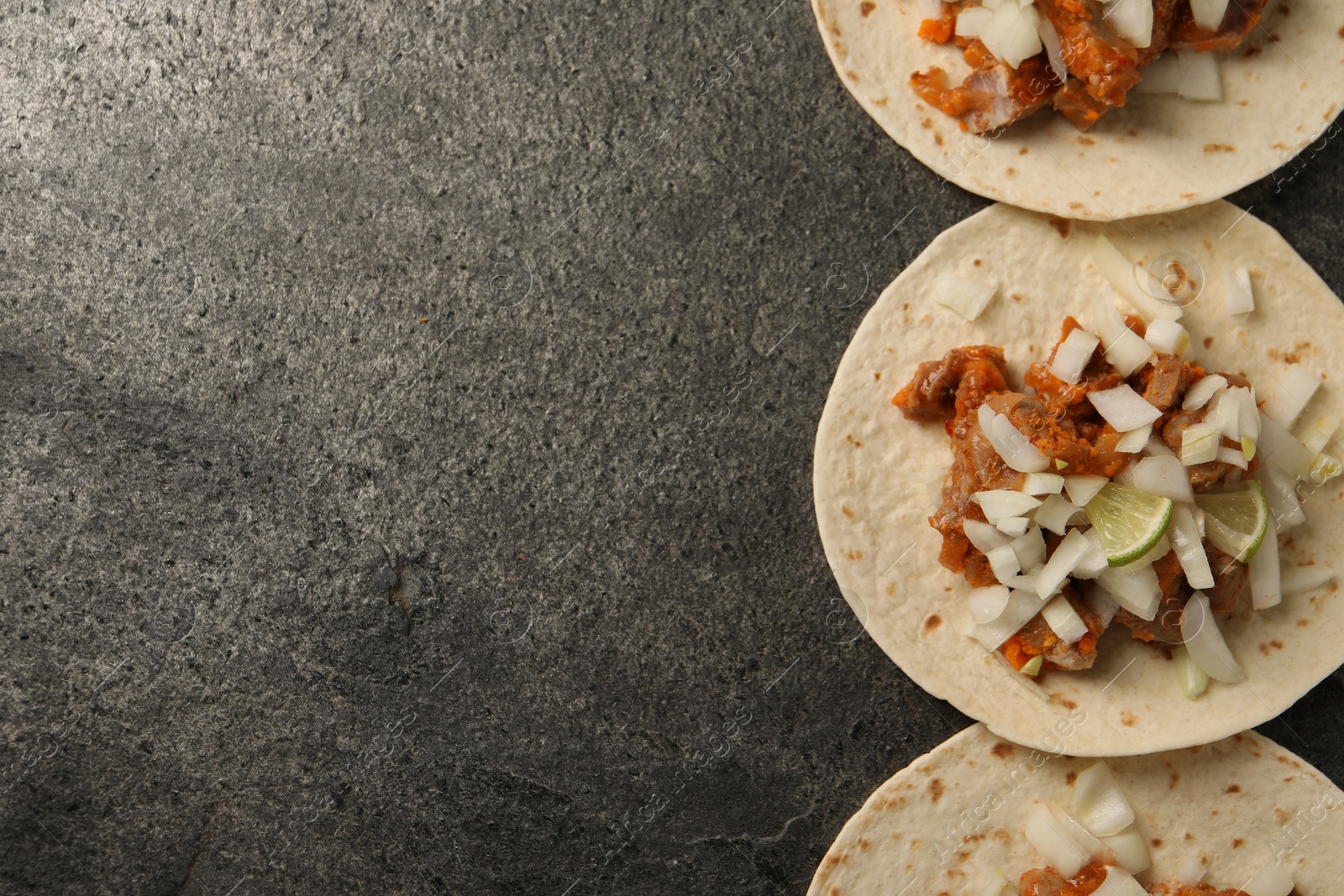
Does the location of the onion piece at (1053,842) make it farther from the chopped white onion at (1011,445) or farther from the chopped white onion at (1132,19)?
the chopped white onion at (1132,19)

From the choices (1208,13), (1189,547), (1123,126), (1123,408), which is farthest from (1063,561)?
(1208,13)

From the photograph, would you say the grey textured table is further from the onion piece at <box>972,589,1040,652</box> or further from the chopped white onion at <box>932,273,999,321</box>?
the onion piece at <box>972,589,1040,652</box>

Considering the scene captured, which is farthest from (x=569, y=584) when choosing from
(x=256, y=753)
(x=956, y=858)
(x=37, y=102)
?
(x=37, y=102)

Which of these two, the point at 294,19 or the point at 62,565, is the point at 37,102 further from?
the point at 62,565

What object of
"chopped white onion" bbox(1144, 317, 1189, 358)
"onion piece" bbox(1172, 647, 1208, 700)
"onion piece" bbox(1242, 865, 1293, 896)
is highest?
"chopped white onion" bbox(1144, 317, 1189, 358)

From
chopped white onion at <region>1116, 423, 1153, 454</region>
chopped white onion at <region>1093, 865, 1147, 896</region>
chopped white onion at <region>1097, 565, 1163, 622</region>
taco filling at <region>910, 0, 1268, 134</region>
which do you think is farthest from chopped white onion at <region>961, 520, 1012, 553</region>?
taco filling at <region>910, 0, 1268, 134</region>

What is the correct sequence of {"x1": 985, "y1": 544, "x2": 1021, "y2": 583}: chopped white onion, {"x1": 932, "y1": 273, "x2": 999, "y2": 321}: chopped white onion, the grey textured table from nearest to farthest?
{"x1": 985, "y1": 544, "x2": 1021, "y2": 583}: chopped white onion < {"x1": 932, "y1": 273, "x2": 999, "y2": 321}: chopped white onion < the grey textured table

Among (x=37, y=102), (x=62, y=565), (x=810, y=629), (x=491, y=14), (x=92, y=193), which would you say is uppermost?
(x=37, y=102)
